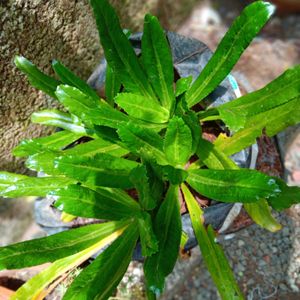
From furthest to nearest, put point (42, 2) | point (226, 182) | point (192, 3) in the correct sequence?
point (192, 3) → point (42, 2) → point (226, 182)

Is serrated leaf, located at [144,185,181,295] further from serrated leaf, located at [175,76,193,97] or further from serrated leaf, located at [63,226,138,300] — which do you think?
serrated leaf, located at [175,76,193,97]

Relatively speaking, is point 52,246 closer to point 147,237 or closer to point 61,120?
point 147,237

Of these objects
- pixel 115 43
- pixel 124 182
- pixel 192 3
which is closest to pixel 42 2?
pixel 115 43

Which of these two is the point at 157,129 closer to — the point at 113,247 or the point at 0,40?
the point at 113,247

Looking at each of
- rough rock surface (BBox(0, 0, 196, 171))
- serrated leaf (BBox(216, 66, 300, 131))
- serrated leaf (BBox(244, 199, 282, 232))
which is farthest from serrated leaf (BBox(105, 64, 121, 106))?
serrated leaf (BBox(244, 199, 282, 232))

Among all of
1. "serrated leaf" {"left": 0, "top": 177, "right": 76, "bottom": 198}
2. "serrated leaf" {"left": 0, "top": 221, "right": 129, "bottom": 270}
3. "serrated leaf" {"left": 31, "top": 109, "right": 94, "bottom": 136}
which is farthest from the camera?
"serrated leaf" {"left": 31, "top": 109, "right": 94, "bottom": 136}
